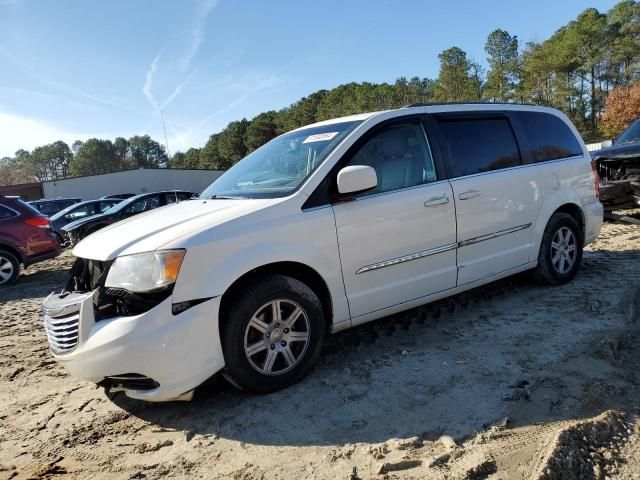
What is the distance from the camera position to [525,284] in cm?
532

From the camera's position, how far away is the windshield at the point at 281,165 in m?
3.64

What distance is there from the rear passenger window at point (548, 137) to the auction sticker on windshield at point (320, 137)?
88.1 inches

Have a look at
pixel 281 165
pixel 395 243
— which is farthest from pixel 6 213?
pixel 395 243

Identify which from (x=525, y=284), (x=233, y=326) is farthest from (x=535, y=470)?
(x=525, y=284)

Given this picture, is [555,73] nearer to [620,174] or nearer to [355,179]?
[620,174]

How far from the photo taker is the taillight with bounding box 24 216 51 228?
361 inches

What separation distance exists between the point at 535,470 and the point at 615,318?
7.96ft

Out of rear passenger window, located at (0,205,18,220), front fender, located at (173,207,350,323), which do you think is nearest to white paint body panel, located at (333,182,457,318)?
front fender, located at (173,207,350,323)

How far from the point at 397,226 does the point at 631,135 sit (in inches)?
311

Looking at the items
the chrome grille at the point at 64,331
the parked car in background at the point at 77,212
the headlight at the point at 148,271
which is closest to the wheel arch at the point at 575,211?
the headlight at the point at 148,271

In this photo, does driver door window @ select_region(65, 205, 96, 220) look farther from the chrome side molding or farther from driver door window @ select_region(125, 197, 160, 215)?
the chrome side molding

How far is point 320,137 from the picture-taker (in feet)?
13.1

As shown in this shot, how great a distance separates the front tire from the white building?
4566 centimetres

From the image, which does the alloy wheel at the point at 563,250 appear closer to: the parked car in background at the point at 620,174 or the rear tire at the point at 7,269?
the parked car in background at the point at 620,174
